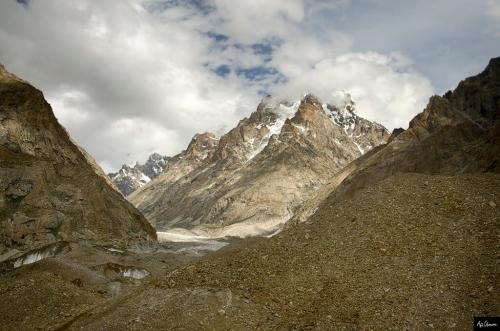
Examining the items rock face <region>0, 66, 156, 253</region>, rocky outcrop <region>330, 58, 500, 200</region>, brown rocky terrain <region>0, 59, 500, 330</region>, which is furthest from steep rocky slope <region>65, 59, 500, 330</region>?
rocky outcrop <region>330, 58, 500, 200</region>

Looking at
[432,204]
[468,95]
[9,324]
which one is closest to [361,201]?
[432,204]

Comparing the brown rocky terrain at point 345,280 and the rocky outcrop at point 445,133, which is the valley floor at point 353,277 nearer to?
the brown rocky terrain at point 345,280

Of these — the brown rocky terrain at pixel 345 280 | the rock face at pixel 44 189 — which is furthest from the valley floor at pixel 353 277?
the rock face at pixel 44 189

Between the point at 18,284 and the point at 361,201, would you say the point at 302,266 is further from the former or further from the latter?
the point at 18,284

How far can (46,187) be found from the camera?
230 ft

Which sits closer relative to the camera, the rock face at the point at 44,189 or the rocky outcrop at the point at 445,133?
the rock face at the point at 44,189

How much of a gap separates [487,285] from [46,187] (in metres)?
64.9

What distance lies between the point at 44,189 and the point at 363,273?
59786 millimetres

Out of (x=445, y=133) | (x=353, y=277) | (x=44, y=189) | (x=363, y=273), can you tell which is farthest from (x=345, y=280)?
(x=445, y=133)

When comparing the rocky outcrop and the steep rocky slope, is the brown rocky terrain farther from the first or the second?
the rocky outcrop

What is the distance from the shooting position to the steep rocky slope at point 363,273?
17.2 m

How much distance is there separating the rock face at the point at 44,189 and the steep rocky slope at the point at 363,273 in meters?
46.7

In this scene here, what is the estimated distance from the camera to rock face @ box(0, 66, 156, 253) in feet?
208

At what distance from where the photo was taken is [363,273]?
1950 cm
